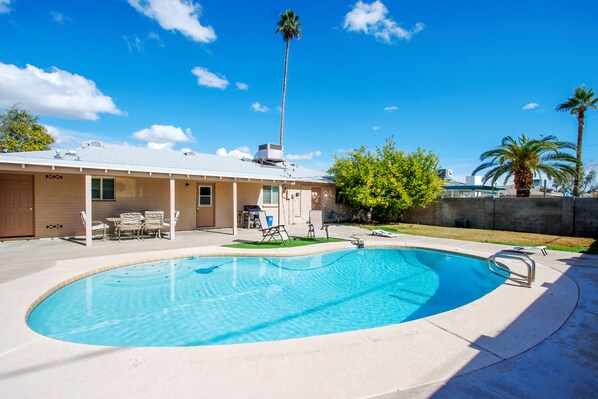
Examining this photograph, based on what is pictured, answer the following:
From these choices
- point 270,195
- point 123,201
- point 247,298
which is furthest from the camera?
point 270,195

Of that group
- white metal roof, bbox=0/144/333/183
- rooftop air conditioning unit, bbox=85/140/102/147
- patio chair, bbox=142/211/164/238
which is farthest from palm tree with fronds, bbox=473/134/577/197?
rooftop air conditioning unit, bbox=85/140/102/147

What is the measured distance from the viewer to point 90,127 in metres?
28.5

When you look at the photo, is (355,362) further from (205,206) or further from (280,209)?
(280,209)

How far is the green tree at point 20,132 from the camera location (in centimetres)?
2573

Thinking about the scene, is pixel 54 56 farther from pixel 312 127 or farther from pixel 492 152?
pixel 492 152

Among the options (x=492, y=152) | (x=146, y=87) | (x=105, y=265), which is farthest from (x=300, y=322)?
(x=146, y=87)

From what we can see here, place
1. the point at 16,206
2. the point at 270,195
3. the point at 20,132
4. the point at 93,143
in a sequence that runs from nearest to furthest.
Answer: the point at 16,206 → the point at 93,143 → the point at 270,195 → the point at 20,132

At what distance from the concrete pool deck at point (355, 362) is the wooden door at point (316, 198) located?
14.0 metres

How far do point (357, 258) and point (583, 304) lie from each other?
213 inches

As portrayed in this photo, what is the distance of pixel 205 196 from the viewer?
14164 millimetres

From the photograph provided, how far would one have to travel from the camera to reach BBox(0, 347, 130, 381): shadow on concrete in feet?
8.75

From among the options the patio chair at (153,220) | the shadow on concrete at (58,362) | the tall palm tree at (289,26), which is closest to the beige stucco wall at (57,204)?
the patio chair at (153,220)


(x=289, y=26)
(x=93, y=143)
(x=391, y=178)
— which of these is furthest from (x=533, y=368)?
(x=289, y=26)

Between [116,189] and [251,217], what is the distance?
5.95m
